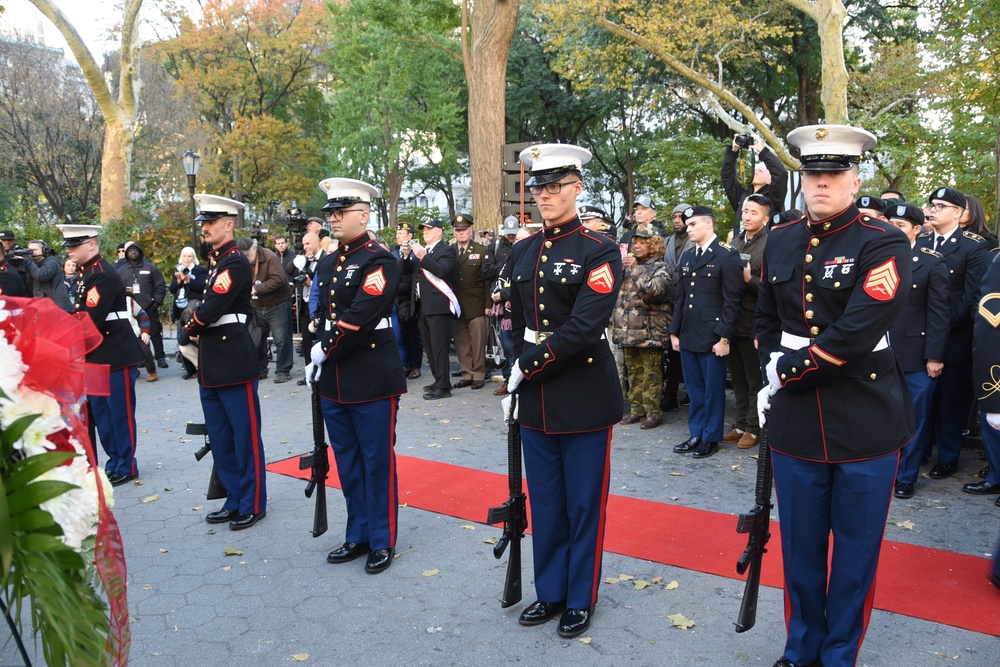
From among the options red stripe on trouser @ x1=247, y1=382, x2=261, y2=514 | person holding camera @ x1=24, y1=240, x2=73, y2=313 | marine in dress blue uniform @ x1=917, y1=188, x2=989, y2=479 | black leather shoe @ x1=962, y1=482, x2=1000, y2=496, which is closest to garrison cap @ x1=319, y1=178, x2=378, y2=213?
red stripe on trouser @ x1=247, y1=382, x2=261, y2=514

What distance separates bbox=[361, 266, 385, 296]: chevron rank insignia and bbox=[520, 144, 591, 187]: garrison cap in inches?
46.7

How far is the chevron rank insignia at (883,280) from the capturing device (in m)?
2.89

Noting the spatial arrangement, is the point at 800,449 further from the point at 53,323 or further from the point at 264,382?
the point at 264,382

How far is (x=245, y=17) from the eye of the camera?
30.6m

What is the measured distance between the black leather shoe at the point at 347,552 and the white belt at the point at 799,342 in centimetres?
271

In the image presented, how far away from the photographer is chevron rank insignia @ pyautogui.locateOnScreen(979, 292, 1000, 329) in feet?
13.1

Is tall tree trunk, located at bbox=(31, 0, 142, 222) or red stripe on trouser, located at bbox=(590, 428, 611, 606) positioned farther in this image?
tall tree trunk, located at bbox=(31, 0, 142, 222)

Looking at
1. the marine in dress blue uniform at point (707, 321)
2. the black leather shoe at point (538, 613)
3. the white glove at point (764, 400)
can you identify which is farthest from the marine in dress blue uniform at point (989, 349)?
the marine in dress blue uniform at point (707, 321)

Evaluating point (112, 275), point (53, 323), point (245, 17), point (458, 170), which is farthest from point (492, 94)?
point (458, 170)

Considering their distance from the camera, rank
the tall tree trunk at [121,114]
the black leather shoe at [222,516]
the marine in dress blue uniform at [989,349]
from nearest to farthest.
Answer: the marine in dress blue uniform at [989,349], the black leather shoe at [222,516], the tall tree trunk at [121,114]

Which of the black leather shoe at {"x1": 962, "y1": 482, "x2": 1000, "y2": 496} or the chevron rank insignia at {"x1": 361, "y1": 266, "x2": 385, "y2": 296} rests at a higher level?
the chevron rank insignia at {"x1": 361, "y1": 266, "x2": 385, "y2": 296}

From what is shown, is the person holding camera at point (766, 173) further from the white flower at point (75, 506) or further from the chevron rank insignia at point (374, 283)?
the white flower at point (75, 506)

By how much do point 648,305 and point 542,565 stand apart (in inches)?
164

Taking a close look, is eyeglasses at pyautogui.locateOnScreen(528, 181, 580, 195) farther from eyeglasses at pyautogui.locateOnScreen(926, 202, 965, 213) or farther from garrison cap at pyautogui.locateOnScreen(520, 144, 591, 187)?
eyeglasses at pyautogui.locateOnScreen(926, 202, 965, 213)
